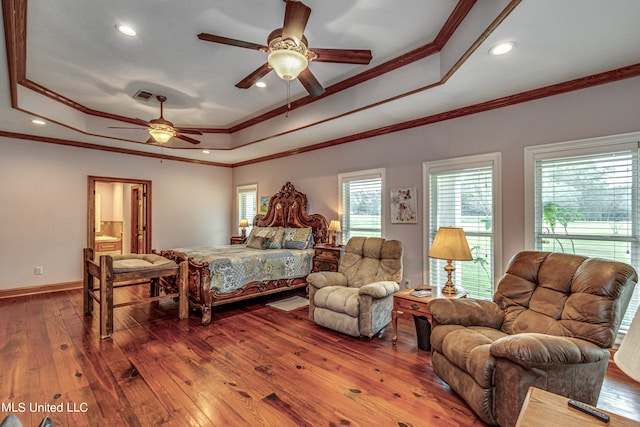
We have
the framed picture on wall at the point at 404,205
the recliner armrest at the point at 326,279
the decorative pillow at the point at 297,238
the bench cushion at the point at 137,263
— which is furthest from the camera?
the decorative pillow at the point at 297,238

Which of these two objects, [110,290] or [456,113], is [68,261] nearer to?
[110,290]

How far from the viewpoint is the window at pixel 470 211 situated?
3.49 m

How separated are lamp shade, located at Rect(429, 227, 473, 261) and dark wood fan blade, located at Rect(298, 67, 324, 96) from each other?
6.01 feet

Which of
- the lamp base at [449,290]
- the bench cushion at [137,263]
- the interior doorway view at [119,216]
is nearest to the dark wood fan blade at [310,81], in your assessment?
the lamp base at [449,290]

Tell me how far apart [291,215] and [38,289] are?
4.45 metres

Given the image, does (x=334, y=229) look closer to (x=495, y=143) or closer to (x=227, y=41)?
(x=495, y=143)

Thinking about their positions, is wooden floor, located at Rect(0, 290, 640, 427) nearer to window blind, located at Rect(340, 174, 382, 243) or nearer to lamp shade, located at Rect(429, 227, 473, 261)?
lamp shade, located at Rect(429, 227, 473, 261)

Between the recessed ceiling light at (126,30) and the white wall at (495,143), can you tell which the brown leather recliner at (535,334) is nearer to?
the white wall at (495,143)

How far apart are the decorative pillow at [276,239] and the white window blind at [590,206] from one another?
3.64 meters

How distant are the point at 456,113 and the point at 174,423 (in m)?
4.09

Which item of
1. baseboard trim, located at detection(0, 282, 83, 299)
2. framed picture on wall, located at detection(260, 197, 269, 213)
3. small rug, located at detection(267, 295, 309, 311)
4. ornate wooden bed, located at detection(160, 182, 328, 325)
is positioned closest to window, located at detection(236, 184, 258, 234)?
framed picture on wall, located at detection(260, 197, 269, 213)

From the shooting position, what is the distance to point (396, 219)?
436 cm

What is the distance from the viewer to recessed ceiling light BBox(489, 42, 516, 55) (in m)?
2.32

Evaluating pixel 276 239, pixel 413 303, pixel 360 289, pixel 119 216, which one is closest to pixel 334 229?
pixel 276 239
